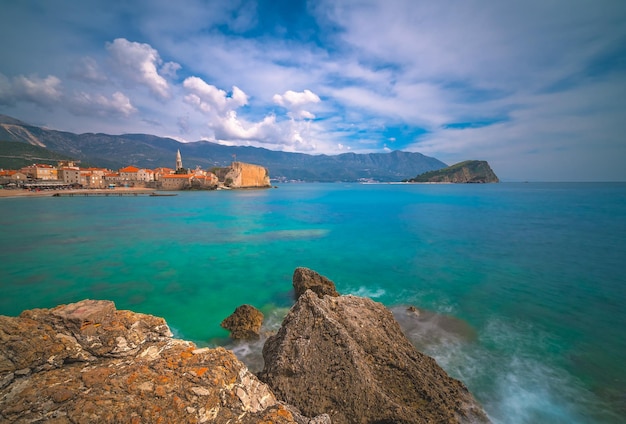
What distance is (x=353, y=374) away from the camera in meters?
5.21

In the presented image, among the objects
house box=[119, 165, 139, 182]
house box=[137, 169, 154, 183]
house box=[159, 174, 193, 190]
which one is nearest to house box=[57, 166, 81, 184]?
house box=[119, 165, 139, 182]

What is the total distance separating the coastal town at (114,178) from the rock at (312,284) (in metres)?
96.6

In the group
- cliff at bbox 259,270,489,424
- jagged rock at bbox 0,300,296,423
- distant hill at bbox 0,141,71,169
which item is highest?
distant hill at bbox 0,141,71,169

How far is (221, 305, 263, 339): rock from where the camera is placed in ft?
30.3

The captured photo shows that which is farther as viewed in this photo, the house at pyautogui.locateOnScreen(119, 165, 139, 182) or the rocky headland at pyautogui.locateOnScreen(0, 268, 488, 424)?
the house at pyautogui.locateOnScreen(119, 165, 139, 182)

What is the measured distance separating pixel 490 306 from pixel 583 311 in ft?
12.3

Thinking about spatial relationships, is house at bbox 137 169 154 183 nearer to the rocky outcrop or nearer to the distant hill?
the rocky outcrop

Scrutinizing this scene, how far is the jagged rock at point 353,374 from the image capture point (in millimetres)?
4973

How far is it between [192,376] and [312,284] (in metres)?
8.62

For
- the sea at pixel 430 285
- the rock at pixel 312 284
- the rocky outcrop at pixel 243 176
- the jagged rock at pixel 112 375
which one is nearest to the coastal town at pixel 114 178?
the rocky outcrop at pixel 243 176

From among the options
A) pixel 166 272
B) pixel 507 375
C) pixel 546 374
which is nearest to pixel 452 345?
pixel 507 375

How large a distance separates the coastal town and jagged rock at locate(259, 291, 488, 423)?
101 meters

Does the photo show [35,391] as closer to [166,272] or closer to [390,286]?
[390,286]

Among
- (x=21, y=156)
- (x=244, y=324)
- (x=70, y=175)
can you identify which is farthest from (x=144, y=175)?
(x=244, y=324)
